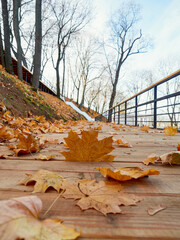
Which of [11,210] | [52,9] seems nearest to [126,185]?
[11,210]

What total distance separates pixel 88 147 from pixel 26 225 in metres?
0.58

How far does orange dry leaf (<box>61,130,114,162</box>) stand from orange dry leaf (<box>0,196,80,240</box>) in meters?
0.45

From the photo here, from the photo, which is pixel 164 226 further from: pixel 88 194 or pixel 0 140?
pixel 0 140

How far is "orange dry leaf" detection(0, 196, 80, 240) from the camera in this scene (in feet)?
0.98

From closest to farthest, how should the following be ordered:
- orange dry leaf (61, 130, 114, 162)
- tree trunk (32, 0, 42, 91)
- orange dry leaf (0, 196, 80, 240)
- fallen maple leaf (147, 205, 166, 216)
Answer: orange dry leaf (0, 196, 80, 240) < fallen maple leaf (147, 205, 166, 216) < orange dry leaf (61, 130, 114, 162) < tree trunk (32, 0, 42, 91)

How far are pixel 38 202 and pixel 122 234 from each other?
8.3 inches

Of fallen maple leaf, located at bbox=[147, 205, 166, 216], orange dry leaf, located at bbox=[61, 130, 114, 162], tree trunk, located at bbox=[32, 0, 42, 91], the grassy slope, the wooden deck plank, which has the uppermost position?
tree trunk, located at bbox=[32, 0, 42, 91]

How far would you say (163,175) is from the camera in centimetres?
72

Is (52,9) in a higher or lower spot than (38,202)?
higher

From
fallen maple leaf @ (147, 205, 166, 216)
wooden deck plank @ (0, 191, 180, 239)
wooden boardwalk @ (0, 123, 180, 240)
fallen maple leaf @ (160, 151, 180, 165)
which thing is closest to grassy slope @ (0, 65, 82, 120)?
wooden boardwalk @ (0, 123, 180, 240)

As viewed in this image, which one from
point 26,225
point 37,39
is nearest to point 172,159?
point 26,225

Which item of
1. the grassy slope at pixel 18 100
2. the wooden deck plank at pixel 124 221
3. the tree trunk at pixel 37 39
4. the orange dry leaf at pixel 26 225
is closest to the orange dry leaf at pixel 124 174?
the wooden deck plank at pixel 124 221

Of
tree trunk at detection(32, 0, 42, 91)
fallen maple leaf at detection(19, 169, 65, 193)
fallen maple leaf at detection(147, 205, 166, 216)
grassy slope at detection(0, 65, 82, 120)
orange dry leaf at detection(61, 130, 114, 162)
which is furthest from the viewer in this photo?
tree trunk at detection(32, 0, 42, 91)

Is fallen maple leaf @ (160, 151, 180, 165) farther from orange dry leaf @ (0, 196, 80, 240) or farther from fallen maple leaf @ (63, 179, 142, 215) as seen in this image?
orange dry leaf @ (0, 196, 80, 240)
